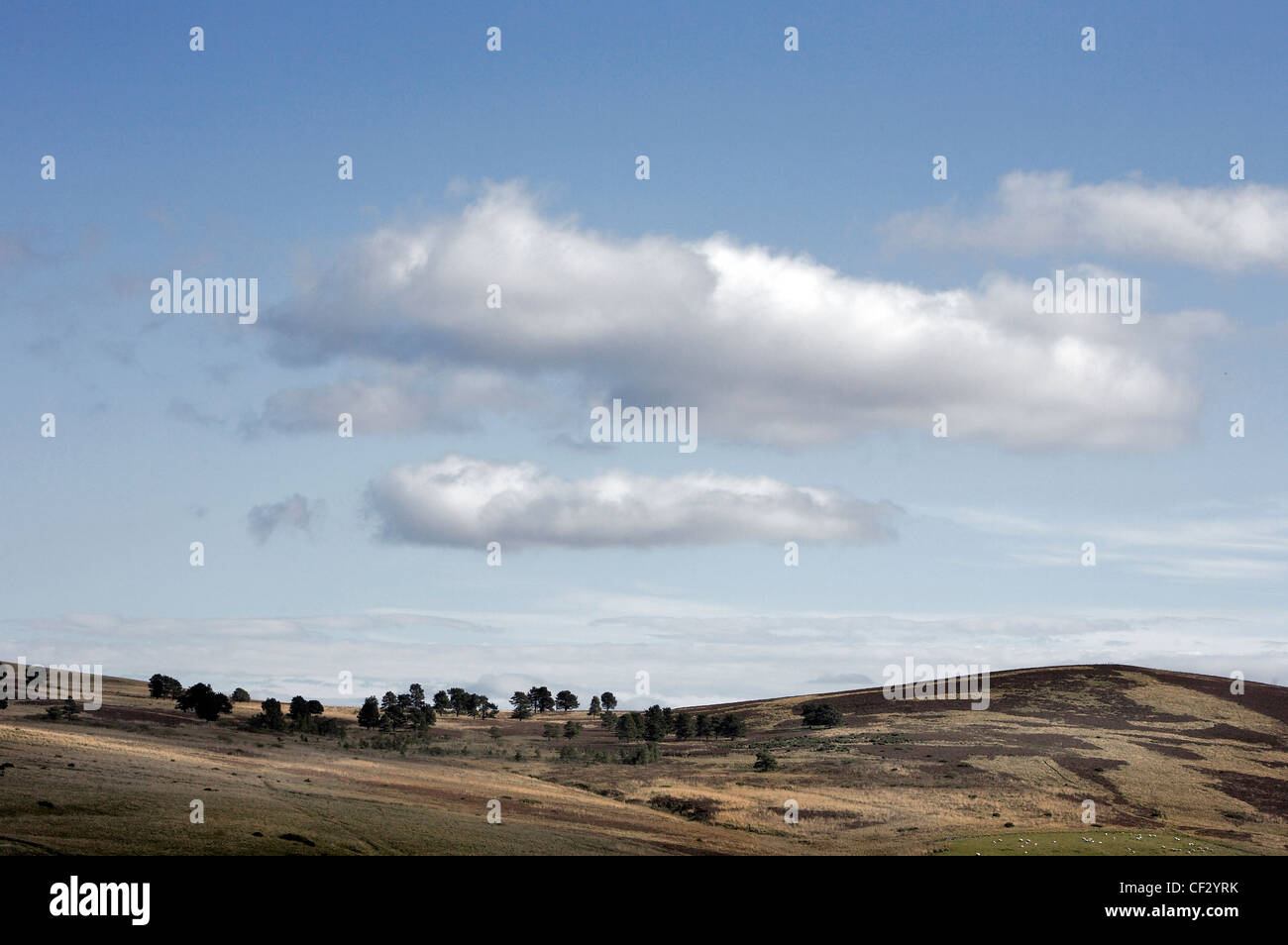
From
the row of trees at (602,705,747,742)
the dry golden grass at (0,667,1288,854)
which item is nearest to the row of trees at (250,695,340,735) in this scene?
the dry golden grass at (0,667,1288,854)

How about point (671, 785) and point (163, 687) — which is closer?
point (671, 785)

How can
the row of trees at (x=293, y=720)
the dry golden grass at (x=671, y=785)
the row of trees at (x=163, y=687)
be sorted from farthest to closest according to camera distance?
the row of trees at (x=163, y=687), the row of trees at (x=293, y=720), the dry golden grass at (x=671, y=785)

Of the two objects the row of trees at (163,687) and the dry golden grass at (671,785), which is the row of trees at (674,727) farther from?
the row of trees at (163,687)

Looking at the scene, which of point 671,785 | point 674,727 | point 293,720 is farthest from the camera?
point 674,727

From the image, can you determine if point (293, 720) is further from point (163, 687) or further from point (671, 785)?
point (671, 785)

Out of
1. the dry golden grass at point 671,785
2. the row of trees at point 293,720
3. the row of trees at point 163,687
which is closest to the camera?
the dry golden grass at point 671,785

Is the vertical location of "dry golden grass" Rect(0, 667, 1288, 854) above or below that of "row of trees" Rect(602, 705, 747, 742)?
above

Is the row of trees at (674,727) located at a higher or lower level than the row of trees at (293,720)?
lower

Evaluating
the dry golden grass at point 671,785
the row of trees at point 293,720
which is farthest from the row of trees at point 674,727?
the row of trees at point 293,720

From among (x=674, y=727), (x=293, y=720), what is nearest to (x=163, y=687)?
(x=293, y=720)

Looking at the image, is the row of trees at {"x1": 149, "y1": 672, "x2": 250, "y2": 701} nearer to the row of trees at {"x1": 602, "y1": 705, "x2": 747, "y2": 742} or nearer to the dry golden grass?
the dry golden grass
